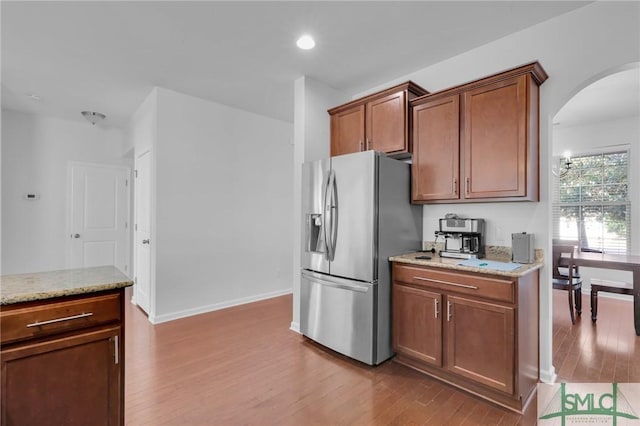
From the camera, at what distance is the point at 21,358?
131cm

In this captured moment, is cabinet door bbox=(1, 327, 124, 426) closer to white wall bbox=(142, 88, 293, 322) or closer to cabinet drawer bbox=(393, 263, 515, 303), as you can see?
cabinet drawer bbox=(393, 263, 515, 303)

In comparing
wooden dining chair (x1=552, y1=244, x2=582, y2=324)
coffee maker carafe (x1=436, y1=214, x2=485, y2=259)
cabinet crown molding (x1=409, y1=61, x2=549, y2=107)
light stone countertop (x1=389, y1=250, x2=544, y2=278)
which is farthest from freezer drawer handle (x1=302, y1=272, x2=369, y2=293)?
wooden dining chair (x1=552, y1=244, x2=582, y2=324)

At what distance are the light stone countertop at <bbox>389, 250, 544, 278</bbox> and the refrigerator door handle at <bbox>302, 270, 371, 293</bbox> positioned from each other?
36 centimetres

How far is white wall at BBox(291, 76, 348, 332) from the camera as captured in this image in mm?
3453

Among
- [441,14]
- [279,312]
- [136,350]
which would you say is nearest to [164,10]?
[441,14]

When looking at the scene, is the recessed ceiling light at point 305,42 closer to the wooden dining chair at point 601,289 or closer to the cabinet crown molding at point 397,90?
the cabinet crown molding at point 397,90

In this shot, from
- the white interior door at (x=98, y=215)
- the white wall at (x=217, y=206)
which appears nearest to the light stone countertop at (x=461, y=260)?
the white wall at (x=217, y=206)

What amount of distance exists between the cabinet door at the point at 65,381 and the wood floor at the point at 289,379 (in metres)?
0.58

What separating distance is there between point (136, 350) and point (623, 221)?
6835 mm

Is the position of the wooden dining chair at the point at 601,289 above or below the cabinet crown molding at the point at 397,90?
below

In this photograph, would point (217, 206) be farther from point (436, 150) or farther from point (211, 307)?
point (436, 150)

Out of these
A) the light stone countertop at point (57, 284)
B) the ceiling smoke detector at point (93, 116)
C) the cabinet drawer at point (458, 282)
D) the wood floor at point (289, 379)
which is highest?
the ceiling smoke detector at point (93, 116)

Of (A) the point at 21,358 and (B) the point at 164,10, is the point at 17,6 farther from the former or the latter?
(A) the point at 21,358

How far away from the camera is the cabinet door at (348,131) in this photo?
3.24 metres
